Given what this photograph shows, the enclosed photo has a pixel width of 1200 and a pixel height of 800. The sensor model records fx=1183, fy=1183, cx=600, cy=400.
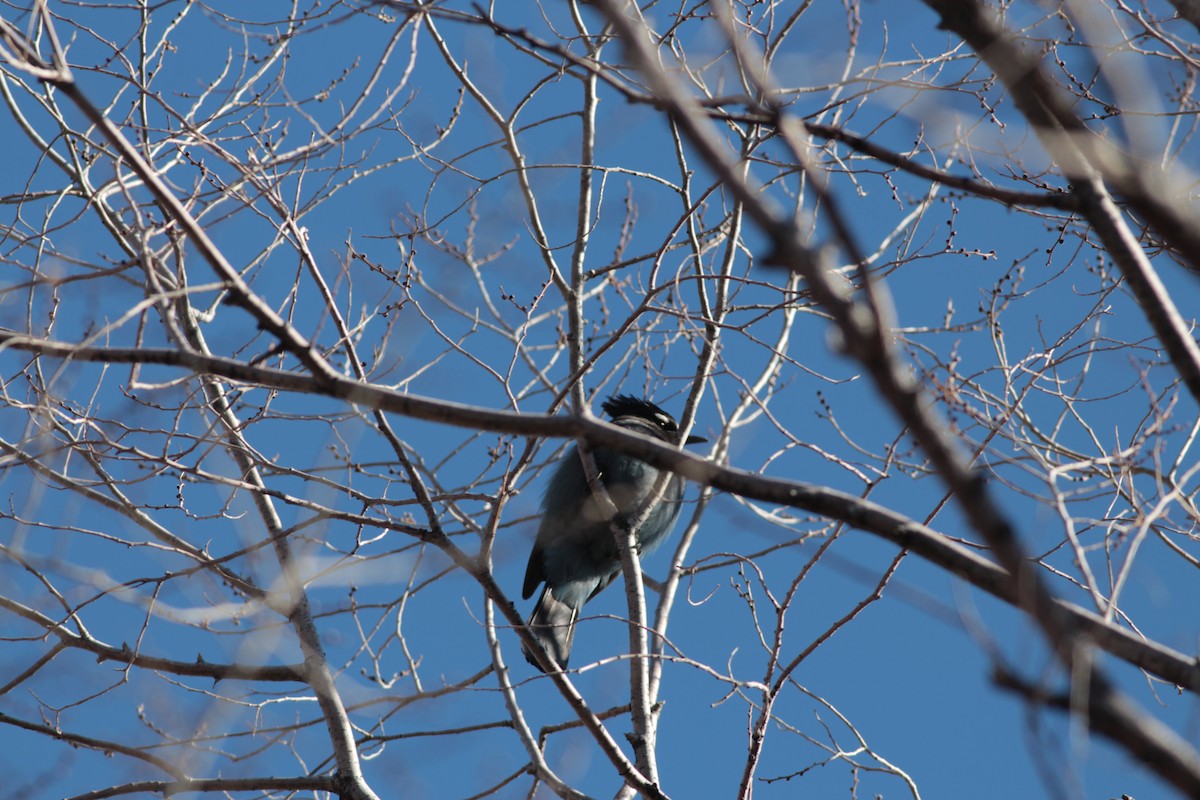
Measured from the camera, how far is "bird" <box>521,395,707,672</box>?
5594 mm

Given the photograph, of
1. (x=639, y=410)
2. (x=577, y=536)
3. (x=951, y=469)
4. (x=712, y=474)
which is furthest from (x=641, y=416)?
(x=951, y=469)

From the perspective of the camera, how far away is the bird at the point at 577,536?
5.59m

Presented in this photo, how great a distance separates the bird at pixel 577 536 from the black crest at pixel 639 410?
477 millimetres

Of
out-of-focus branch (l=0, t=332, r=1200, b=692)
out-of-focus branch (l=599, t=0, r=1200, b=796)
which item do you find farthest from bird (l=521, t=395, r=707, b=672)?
out-of-focus branch (l=599, t=0, r=1200, b=796)

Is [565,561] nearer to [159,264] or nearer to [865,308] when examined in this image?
[159,264]

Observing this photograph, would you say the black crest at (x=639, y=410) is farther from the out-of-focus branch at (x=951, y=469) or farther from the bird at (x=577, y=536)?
the out-of-focus branch at (x=951, y=469)

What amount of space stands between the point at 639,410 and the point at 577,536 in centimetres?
125

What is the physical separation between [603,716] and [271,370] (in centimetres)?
240

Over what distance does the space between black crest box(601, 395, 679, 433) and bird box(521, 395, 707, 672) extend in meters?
0.48

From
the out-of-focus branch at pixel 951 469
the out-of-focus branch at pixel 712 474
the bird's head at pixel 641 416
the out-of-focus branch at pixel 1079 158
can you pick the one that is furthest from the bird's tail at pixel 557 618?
the out-of-focus branch at pixel 951 469

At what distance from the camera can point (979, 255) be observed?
13.9 feet

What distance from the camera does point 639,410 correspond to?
6.81 metres

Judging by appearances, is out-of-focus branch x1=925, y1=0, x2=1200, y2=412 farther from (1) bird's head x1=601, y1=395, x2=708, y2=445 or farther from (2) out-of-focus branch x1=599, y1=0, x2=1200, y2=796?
(1) bird's head x1=601, y1=395, x2=708, y2=445

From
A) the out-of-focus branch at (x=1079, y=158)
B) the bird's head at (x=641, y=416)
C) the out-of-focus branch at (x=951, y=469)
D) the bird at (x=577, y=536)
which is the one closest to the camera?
the out-of-focus branch at (x=951, y=469)
